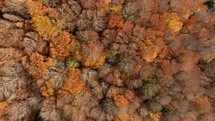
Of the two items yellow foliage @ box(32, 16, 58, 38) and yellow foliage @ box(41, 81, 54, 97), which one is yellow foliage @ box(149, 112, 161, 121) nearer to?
yellow foliage @ box(41, 81, 54, 97)

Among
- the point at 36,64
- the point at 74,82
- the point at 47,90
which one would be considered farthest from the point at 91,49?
the point at 47,90

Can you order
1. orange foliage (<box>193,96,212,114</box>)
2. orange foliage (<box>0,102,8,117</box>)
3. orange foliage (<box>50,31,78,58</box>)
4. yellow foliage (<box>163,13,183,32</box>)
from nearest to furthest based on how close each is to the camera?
orange foliage (<box>0,102,8,117</box>) → orange foliage (<box>50,31,78,58</box>) → yellow foliage (<box>163,13,183,32</box>) → orange foliage (<box>193,96,212,114</box>)

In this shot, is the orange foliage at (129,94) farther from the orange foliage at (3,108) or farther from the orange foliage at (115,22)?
the orange foliage at (3,108)

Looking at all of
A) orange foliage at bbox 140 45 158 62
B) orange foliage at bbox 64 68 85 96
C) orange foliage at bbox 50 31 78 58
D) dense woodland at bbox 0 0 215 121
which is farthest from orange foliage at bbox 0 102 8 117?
orange foliage at bbox 140 45 158 62

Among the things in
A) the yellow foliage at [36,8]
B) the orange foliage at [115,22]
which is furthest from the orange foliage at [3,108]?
the orange foliage at [115,22]

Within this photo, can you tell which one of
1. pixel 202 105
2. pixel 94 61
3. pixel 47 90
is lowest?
pixel 202 105

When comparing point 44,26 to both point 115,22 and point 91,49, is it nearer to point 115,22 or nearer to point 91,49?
point 91,49

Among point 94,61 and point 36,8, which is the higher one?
point 36,8
